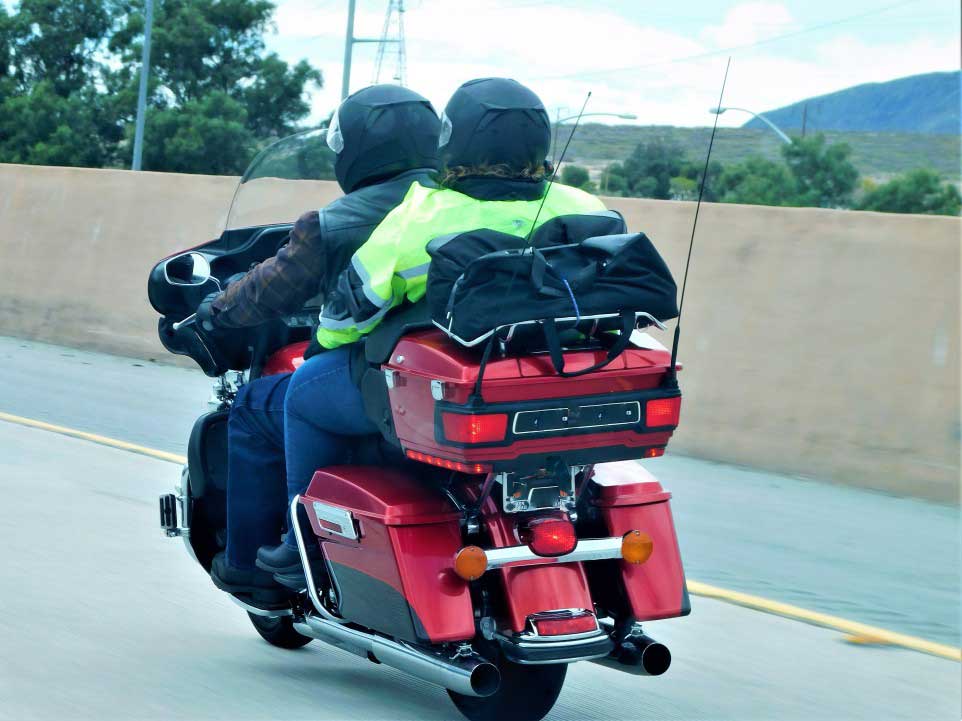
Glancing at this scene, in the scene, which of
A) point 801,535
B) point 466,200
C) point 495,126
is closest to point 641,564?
point 466,200

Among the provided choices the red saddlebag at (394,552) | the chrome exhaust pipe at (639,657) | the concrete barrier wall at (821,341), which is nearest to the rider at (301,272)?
the red saddlebag at (394,552)

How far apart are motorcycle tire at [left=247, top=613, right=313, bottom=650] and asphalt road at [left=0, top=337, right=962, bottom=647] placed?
1.83 meters

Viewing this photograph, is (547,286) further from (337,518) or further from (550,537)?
(337,518)

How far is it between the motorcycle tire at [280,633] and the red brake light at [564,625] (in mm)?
1366

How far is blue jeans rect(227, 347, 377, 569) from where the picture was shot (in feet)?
12.6

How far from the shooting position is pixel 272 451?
13.7ft

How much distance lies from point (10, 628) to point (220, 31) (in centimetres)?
4907

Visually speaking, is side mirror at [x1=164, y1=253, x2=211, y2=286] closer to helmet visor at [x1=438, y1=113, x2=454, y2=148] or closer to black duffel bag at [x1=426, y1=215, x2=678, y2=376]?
helmet visor at [x1=438, y1=113, x2=454, y2=148]

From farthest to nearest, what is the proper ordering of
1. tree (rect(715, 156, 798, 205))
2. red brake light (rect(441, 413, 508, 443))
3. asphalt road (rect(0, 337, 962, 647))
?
1. tree (rect(715, 156, 798, 205))
2. asphalt road (rect(0, 337, 962, 647))
3. red brake light (rect(441, 413, 508, 443))

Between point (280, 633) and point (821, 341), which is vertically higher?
point (821, 341)

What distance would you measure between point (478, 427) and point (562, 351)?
0.94ft

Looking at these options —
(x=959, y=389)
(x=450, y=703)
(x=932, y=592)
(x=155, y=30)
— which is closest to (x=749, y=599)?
(x=932, y=592)

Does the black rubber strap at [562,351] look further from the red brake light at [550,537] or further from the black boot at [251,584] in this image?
the black boot at [251,584]

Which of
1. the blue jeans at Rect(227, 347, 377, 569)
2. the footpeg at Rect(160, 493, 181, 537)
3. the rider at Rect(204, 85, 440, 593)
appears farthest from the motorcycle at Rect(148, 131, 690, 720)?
the footpeg at Rect(160, 493, 181, 537)
